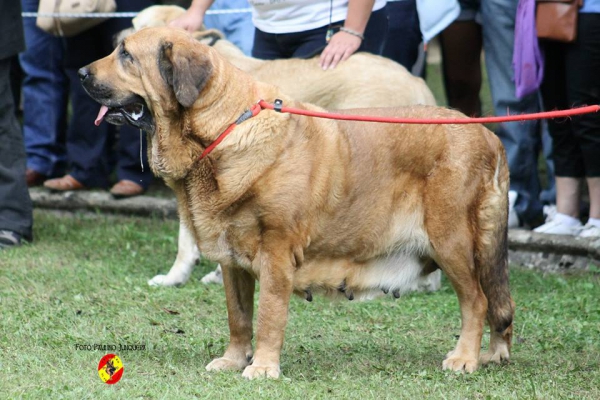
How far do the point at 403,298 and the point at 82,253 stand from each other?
2515 mm

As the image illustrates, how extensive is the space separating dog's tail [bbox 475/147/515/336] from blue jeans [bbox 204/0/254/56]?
3.95 meters

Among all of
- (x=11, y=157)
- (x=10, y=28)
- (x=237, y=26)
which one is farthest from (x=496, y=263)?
(x=237, y=26)

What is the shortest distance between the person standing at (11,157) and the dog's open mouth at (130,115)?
309 centimetres

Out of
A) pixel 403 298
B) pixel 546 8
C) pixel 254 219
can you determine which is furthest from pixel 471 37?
pixel 254 219

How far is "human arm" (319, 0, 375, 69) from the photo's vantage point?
5977mm

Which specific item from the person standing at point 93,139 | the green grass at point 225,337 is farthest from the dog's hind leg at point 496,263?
the person standing at point 93,139

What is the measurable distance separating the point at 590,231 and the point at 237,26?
350cm

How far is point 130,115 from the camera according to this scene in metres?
4.50

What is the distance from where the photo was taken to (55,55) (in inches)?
366

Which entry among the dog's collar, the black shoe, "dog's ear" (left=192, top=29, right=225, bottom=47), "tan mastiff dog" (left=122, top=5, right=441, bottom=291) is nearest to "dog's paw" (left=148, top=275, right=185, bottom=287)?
"tan mastiff dog" (left=122, top=5, right=441, bottom=291)

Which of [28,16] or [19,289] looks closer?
[19,289]

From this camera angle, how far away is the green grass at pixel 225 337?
14.3 ft

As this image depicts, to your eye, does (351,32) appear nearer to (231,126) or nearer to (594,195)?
(231,126)

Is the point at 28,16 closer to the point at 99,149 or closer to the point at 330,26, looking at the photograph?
the point at 99,149
